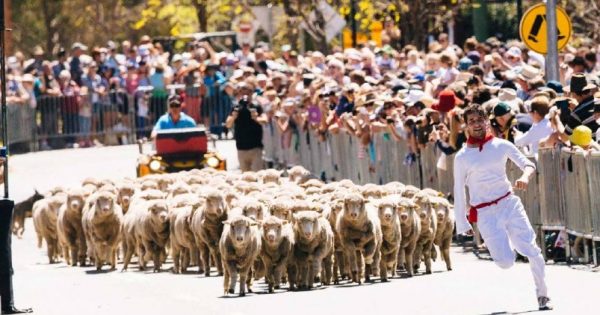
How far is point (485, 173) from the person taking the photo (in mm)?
16484

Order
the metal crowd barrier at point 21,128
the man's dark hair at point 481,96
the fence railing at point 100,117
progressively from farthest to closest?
1. the fence railing at point 100,117
2. the metal crowd barrier at point 21,128
3. the man's dark hair at point 481,96

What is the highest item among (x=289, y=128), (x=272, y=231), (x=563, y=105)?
(x=289, y=128)

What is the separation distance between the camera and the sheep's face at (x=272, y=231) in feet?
66.7

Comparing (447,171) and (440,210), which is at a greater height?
(447,171)

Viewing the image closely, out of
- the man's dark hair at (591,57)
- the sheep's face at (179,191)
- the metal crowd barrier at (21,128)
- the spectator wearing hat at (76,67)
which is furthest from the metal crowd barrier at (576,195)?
the spectator wearing hat at (76,67)

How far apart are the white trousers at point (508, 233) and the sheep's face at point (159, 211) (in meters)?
8.36

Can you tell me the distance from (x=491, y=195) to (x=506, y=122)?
517 cm

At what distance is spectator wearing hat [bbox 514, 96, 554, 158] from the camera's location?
21484 mm

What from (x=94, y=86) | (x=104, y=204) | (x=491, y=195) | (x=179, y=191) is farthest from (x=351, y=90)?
(x=94, y=86)

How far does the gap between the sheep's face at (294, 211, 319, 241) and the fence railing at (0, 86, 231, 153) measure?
2453 centimetres

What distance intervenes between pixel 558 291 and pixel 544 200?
394cm

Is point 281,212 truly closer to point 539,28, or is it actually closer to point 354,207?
point 354,207

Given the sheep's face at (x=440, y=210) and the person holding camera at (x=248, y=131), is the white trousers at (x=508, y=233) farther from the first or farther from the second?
the person holding camera at (x=248, y=131)

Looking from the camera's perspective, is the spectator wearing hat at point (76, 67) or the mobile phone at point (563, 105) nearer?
the mobile phone at point (563, 105)
